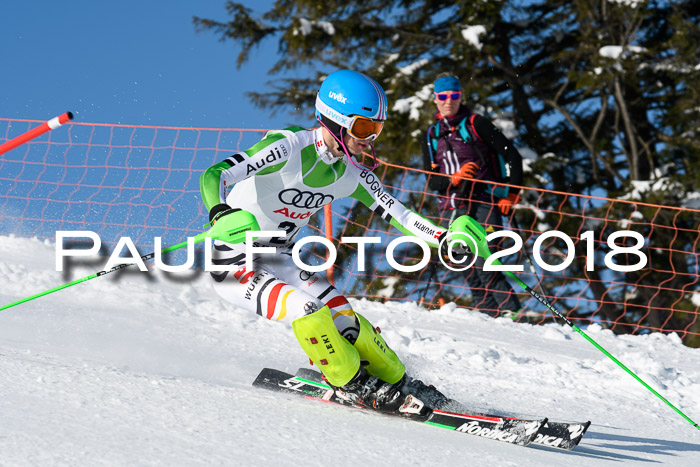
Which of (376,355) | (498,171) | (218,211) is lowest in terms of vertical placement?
(376,355)

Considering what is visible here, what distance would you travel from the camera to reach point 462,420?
120 inches

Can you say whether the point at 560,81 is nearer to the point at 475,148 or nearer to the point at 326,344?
the point at 475,148

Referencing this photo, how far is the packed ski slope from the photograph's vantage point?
2289mm

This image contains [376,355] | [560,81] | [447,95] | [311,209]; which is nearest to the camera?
[376,355]

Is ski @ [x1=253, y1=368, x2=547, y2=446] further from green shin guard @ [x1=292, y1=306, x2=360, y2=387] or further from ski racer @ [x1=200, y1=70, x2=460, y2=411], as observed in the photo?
green shin guard @ [x1=292, y1=306, x2=360, y2=387]

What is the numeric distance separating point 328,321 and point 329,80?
3.80 ft

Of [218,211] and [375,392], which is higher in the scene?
[218,211]

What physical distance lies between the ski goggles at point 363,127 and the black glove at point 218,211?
2.24 feet

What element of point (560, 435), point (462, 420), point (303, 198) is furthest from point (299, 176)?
point (560, 435)

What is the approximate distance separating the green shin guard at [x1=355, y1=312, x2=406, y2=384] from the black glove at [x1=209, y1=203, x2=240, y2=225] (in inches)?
29.5

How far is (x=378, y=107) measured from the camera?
130 inches

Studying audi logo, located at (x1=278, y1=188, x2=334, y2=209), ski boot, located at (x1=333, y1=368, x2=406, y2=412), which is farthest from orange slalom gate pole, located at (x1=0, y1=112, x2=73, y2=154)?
ski boot, located at (x1=333, y1=368, x2=406, y2=412)

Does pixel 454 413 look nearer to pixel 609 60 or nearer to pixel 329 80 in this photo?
pixel 329 80

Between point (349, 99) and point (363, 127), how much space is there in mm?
140
